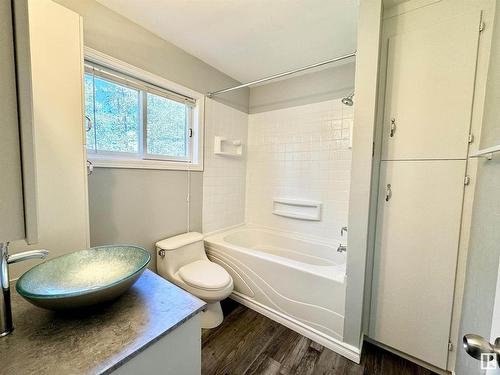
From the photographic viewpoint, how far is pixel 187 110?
2188 millimetres

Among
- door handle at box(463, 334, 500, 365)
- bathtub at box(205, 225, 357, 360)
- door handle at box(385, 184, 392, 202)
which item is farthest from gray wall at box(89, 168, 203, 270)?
door handle at box(463, 334, 500, 365)

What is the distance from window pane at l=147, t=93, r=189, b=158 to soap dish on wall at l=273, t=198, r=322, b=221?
1268 millimetres

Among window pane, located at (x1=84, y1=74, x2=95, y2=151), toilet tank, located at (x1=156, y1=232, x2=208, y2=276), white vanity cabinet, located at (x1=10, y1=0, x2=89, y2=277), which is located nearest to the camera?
white vanity cabinet, located at (x1=10, y1=0, x2=89, y2=277)

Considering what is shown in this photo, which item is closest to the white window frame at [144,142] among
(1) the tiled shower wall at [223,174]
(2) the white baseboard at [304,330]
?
(1) the tiled shower wall at [223,174]

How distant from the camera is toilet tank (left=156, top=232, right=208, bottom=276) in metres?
1.86

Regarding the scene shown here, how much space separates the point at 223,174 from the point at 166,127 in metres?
0.82

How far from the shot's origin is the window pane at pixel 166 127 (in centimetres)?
192

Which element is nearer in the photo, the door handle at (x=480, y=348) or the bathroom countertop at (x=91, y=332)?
the door handle at (x=480, y=348)

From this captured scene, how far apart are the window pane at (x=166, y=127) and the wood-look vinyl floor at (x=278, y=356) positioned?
1640 mm

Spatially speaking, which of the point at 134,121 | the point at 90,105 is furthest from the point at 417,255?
the point at 90,105

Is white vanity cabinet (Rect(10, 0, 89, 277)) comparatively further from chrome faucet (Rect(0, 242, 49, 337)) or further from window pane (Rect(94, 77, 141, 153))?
window pane (Rect(94, 77, 141, 153))

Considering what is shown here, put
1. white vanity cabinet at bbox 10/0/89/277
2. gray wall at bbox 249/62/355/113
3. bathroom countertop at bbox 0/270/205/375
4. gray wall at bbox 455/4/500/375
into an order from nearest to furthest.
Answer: bathroom countertop at bbox 0/270/205/375 < gray wall at bbox 455/4/500/375 < white vanity cabinet at bbox 10/0/89/277 < gray wall at bbox 249/62/355/113

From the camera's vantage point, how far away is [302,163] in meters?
2.50

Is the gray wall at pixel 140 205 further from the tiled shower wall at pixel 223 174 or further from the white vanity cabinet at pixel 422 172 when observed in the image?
the white vanity cabinet at pixel 422 172
